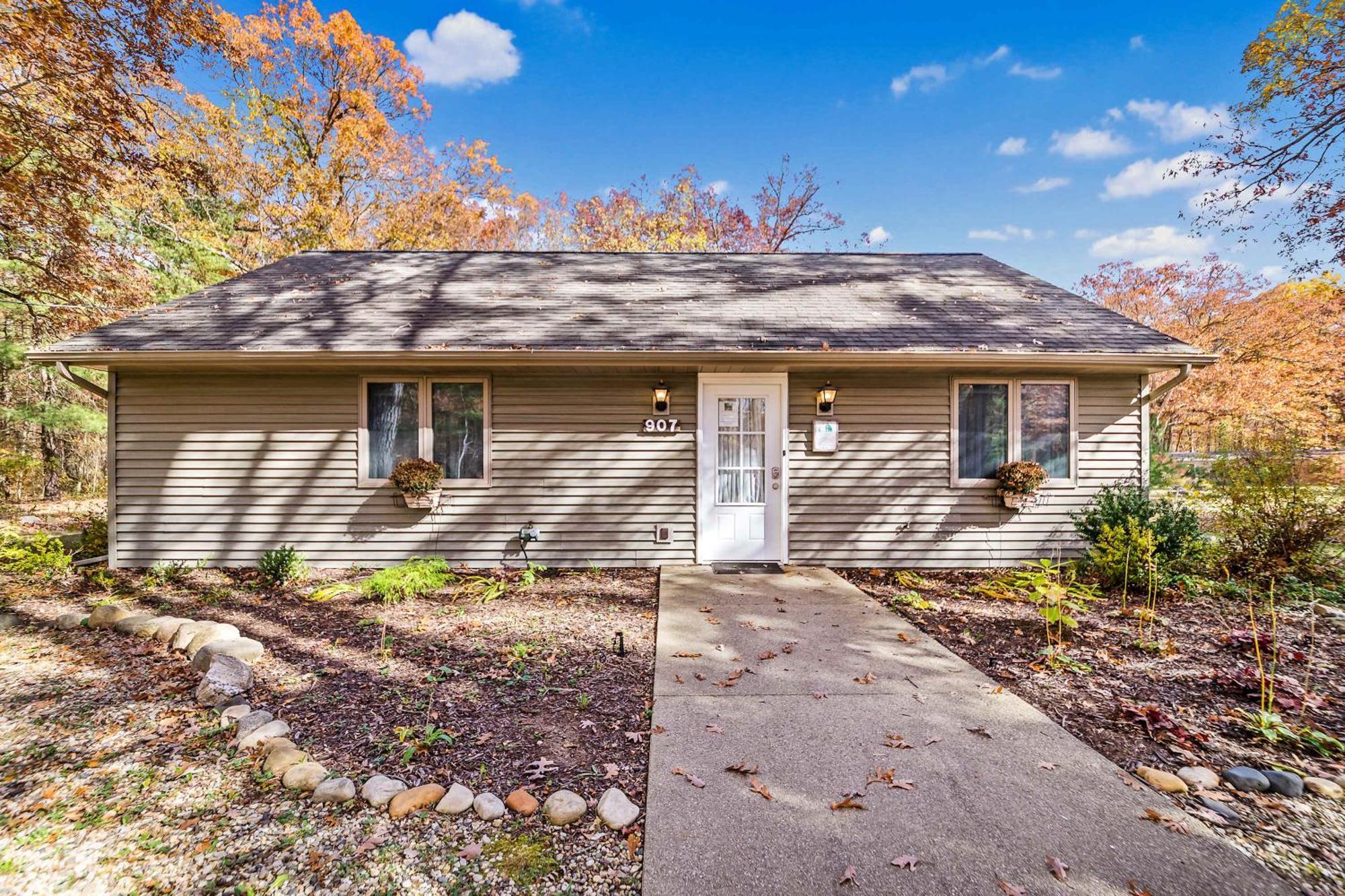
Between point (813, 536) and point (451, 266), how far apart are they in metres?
5.75

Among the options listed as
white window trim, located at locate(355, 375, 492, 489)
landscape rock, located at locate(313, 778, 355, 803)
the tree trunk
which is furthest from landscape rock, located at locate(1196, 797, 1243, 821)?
the tree trunk

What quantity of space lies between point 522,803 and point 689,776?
2.11ft

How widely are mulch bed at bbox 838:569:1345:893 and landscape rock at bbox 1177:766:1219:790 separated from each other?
0.18ft

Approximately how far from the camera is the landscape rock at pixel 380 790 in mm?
1990

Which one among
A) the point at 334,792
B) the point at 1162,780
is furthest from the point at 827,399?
the point at 334,792

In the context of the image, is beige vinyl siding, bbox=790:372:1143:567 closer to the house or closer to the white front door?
the house

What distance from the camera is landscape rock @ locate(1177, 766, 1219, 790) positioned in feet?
6.88

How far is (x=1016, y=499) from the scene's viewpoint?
5520 millimetres

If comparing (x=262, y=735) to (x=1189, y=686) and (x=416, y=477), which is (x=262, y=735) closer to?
(x=416, y=477)

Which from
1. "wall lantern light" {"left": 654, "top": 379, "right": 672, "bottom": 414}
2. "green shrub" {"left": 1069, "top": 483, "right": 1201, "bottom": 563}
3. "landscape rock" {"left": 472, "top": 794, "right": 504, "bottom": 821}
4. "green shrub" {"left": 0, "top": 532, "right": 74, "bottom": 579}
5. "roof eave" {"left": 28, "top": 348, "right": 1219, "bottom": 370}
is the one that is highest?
"roof eave" {"left": 28, "top": 348, "right": 1219, "bottom": 370}

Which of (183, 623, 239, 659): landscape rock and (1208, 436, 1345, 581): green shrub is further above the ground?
(1208, 436, 1345, 581): green shrub

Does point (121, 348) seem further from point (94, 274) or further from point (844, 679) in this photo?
point (844, 679)

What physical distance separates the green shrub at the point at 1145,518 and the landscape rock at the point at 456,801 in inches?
214

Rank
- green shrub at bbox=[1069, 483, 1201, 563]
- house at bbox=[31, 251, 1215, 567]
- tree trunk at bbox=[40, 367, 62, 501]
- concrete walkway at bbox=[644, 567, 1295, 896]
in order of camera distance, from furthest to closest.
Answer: tree trunk at bbox=[40, 367, 62, 501] < house at bbox=[31, 251, 1215, 567] < green shrub at bbox=[1069, 483, 1201, 563] < concrete walkway at bbox=[644, 567, 1295, 896]
